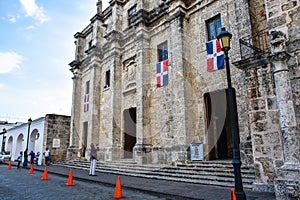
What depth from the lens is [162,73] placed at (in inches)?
503

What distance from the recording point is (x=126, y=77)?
1573 centimetres

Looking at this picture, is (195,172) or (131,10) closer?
(195,172)

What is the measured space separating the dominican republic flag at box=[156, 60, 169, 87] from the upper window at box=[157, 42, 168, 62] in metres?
0.46

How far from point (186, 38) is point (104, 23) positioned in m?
10.4

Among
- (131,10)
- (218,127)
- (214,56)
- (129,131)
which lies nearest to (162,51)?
(214,56)

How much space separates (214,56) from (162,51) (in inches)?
153

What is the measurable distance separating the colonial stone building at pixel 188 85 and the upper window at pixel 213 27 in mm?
52

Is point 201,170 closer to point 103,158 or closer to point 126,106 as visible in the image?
point 126,106

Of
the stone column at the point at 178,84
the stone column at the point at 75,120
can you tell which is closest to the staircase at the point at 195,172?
the stone column at the point at 178,84

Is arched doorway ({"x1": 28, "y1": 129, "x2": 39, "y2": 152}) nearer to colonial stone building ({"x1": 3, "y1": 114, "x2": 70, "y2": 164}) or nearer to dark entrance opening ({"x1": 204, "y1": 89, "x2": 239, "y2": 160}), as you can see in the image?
colonial stone building ({"x1": 3, "y1": 114, "x2": 70, "y2": 164})

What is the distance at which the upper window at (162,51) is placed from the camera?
43.1 ft

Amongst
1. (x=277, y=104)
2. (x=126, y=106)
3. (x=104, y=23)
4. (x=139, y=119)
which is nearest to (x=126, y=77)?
(x=126, y=106)

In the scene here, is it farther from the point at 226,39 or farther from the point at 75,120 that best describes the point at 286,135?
the point at 75,120

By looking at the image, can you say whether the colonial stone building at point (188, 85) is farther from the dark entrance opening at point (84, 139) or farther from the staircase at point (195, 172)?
the staircase at point (195, 172)
